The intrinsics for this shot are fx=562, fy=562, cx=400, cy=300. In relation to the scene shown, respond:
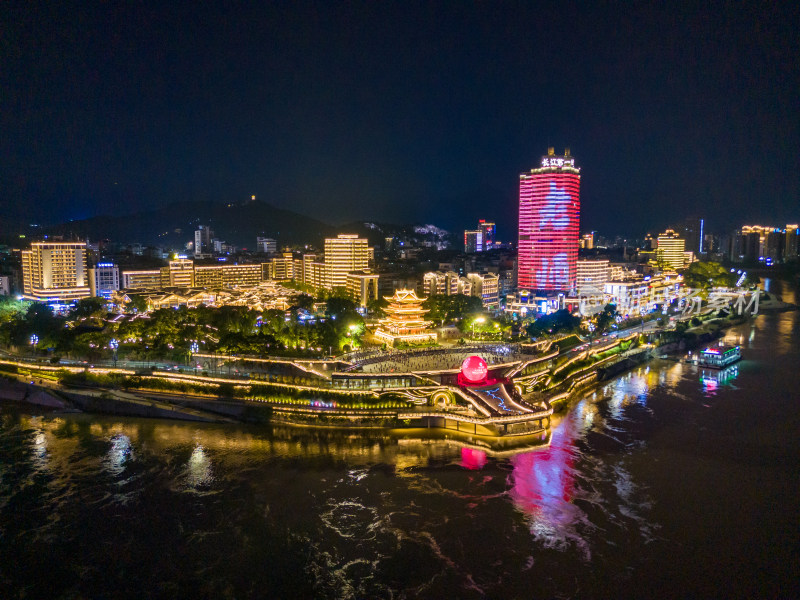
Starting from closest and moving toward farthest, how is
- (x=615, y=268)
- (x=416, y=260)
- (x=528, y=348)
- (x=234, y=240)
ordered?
(x=528, y=348) < (x=615, y=268) < (x=416, y=260) < (x=234, y=240)

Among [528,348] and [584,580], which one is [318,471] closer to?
[584,580]

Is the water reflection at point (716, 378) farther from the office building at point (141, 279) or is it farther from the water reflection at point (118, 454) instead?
the office building at point (141, 279)

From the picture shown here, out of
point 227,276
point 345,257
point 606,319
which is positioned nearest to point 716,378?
point 606,319

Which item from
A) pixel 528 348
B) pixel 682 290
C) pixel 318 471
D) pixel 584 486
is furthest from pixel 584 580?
pixel 682 290

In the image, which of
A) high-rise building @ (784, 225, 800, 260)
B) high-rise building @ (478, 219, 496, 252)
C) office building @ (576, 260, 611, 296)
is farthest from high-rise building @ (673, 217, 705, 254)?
office building @ (576, 260, 611, 296)

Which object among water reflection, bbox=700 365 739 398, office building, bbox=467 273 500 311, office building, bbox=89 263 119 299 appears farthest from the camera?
office building, bbox=89 263 119 299

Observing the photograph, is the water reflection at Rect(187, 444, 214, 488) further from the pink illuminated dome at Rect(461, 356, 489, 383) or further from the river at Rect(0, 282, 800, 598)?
the pink illuminated dome at Rect(461, 356, 489, 383)
